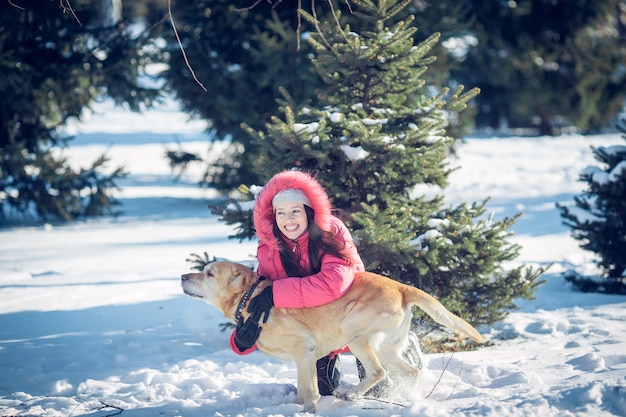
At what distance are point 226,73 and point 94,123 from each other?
1996 centimetres

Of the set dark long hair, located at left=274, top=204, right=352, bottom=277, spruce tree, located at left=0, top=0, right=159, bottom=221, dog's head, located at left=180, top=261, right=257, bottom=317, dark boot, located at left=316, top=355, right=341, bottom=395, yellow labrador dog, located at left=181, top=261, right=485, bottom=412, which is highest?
spruce tree, located at left=0, top=0, right=159, bottom=221

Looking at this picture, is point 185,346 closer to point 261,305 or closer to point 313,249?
point 261,305

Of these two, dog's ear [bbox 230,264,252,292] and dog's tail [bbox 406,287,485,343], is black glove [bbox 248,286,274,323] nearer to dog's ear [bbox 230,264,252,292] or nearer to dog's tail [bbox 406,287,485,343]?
dog's ear [bbox 230,264,252,292]

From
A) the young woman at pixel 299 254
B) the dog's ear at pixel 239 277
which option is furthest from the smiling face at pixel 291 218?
the dog's ear at pixel 239 277

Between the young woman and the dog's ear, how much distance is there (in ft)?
0.67

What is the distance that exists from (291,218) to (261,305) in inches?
26.3

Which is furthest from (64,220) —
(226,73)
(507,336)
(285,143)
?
(507,336)

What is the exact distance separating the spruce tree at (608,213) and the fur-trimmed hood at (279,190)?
4.29m

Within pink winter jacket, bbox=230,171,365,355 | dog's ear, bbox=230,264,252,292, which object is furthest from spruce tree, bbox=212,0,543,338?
dog's ear, bbox=230,264,252,292

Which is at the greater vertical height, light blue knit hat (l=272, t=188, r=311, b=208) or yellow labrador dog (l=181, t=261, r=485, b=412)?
light blue knit hat (l=272, t=188, r=311, b=208)

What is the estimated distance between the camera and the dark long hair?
4.09 metres

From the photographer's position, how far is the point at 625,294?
7.18 meters

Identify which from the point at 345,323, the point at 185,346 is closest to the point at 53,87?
the point at 185,346

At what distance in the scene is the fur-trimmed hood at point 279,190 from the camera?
13.6 ft
